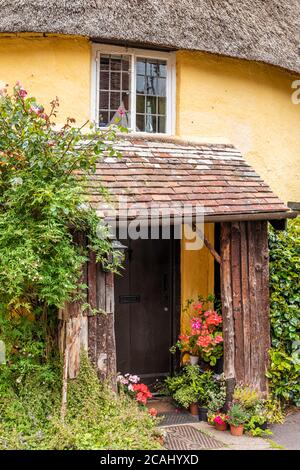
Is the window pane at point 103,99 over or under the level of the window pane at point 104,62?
under

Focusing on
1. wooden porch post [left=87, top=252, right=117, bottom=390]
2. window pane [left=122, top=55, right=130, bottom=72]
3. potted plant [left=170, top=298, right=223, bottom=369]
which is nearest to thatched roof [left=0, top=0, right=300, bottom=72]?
window pane [left=122, top=55, right=130, bottom=72]

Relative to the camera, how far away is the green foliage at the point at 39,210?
5.16 metres

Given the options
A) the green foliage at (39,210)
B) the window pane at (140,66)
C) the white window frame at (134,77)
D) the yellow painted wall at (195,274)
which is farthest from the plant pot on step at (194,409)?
the window pane at (140,66)

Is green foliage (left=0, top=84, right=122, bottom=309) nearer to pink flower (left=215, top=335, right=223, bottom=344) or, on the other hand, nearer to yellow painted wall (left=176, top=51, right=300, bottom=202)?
pink flower (left=215, top=335, right=223, bottom=344)

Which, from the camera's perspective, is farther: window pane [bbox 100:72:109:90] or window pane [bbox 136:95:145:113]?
window pane [bbox 136:95:145:113]

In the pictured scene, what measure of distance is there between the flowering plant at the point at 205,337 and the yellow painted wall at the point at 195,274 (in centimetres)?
39

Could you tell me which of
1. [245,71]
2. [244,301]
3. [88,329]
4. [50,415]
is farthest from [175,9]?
[50,415]

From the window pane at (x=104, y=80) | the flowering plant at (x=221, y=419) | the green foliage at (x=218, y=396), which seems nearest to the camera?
the flowering plant at (x=221, y=419)

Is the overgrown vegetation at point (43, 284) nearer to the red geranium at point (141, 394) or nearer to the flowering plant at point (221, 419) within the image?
the red geranium at point (141, 394)

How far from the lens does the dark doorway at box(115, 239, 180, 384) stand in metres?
7.64

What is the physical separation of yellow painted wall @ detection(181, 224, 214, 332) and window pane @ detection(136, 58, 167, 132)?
1695 mm

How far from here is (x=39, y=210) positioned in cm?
537
